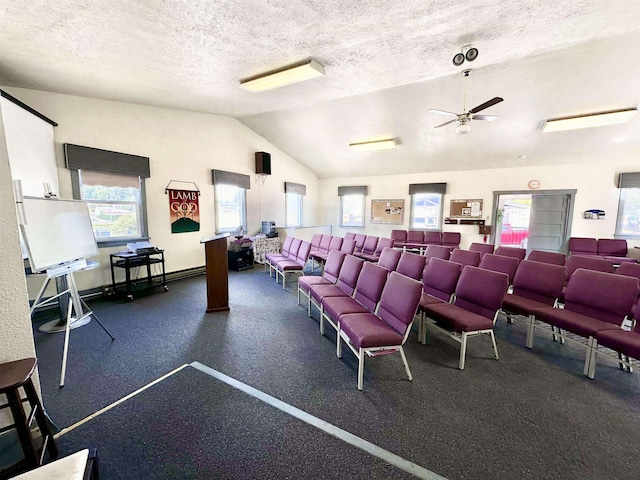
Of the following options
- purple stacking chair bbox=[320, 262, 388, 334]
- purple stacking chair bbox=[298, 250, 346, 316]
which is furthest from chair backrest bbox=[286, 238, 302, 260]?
purple stacking chair bbox=[320, 262, 388, 334]

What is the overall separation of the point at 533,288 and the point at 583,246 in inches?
172

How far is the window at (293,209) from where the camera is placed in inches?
310

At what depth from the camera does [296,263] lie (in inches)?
185

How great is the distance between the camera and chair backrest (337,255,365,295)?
2.98m

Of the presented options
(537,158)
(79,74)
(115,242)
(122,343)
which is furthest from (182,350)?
(537,158)

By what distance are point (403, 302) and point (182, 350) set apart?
2121mm

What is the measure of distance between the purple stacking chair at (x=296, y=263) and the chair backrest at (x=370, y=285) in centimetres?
179

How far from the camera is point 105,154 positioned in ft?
13.0

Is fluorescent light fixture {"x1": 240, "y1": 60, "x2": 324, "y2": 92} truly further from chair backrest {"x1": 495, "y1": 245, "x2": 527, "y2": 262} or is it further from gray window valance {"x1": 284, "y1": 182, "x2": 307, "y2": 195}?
gray window valance {"x1": 284, "y1": 182, "x2": 307, "y2": 195}

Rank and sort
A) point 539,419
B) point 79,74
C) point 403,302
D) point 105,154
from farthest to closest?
1. point 105,154
2. point 79,74
3. point 403,302
4. point 539,419

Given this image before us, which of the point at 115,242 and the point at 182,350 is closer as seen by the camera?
the point at 182,350

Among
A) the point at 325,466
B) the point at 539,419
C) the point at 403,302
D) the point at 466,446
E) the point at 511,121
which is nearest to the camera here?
the point at 325,466

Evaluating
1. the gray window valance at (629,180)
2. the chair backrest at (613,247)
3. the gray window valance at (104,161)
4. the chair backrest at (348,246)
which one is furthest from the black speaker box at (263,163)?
the gray window valance at (629,180)

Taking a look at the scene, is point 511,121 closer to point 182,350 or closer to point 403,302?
point 403,302
